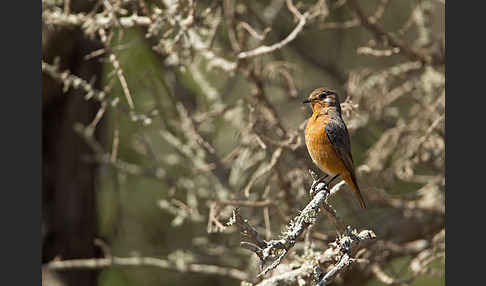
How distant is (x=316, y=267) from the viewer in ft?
8.64

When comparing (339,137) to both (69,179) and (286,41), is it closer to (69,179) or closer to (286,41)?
(286,41)

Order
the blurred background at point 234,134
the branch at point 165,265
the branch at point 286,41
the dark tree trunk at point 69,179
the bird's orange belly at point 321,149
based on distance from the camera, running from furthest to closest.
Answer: the dark tree trunk at point 69,179 < the branch at point 165,265 < the blurred background at point 234,134 < the bird's orange belly at point 321,149 < the branch at point 286,41

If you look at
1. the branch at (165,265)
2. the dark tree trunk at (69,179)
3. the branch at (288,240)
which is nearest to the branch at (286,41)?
the branch at (288,240)

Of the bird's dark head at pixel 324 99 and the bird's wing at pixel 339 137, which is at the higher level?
the bird's dark head at pixel 324 99

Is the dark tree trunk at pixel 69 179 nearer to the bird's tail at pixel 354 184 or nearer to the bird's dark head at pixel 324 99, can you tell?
the bird's dark head at pixel 324 99

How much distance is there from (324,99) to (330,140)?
333 millimetres

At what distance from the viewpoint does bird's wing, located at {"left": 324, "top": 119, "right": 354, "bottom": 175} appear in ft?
12.5

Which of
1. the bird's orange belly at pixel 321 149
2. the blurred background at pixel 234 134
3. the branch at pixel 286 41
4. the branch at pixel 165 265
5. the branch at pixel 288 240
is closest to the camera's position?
the branch at pixel 288 240

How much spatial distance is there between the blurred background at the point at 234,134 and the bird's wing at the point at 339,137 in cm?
16

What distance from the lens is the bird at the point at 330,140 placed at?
383cm

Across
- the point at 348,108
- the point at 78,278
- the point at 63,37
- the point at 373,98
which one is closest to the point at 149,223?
the point at 78,278

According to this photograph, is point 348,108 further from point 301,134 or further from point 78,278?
point 78,278

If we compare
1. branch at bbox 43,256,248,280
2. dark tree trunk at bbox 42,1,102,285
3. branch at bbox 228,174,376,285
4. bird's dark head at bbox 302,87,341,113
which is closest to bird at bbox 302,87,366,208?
bird's dark head at bbox 302,87,341,113

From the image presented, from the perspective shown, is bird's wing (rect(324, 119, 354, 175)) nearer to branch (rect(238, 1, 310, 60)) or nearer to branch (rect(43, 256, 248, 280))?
branch (rect(238, 1, 310, 60))
